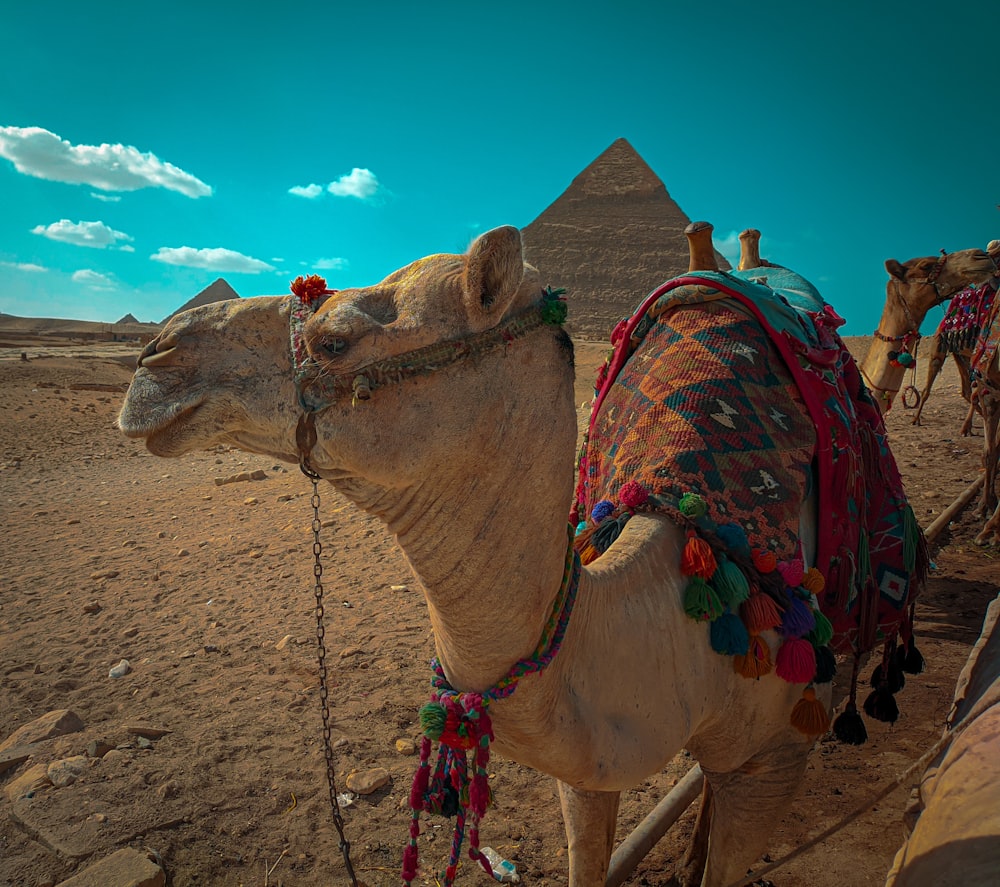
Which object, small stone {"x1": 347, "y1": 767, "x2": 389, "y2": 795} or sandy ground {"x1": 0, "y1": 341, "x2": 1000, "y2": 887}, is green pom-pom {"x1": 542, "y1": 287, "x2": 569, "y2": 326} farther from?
small stone {"x1": 347, "y1": 767, "x2": 389, "y2": 795}

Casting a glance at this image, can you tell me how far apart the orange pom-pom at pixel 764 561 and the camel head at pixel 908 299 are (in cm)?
476

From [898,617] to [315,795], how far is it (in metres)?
2.72

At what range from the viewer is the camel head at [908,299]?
20.4 ft

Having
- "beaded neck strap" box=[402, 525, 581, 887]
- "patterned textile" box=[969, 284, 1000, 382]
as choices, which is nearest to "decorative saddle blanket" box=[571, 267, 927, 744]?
"beaded neck strap" box=[402, 525, 581, 887]

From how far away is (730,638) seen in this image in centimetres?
205

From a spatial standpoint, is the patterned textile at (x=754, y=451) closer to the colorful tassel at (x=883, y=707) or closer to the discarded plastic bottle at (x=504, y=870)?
the colorful tassel at (x=883, y=707)

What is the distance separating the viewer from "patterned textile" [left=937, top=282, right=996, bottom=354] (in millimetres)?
7750

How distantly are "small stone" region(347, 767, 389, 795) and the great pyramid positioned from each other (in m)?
88.1

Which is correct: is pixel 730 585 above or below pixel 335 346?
below

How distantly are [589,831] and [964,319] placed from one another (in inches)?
322

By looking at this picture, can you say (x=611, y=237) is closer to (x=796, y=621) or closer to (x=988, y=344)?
(x=988, y=344)

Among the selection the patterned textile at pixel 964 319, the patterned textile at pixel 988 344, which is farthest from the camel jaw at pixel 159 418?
the patterned textile at pixel 964 319

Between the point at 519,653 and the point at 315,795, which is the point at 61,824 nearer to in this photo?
the point at 315,795

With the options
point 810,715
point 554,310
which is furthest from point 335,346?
point 810,715
